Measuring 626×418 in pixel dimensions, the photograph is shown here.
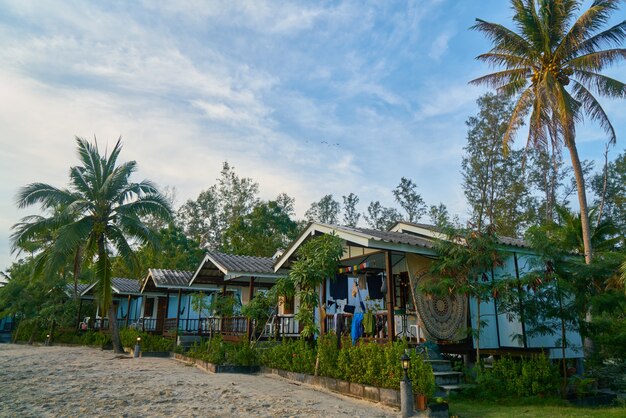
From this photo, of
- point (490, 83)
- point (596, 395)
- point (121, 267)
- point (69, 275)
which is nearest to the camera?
point (596, 395)

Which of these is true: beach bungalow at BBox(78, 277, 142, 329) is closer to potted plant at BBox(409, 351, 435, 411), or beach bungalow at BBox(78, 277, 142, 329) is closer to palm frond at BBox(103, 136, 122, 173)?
palm frond at BBox(103, 136, 122, 173)

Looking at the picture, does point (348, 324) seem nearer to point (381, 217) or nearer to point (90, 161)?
point (90, 161)

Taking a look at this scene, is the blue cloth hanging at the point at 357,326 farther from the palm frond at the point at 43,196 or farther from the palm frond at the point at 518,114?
the palm frond at the point at 43,196

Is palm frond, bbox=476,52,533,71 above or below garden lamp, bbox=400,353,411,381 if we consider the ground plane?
above

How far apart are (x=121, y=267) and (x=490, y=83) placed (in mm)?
31010

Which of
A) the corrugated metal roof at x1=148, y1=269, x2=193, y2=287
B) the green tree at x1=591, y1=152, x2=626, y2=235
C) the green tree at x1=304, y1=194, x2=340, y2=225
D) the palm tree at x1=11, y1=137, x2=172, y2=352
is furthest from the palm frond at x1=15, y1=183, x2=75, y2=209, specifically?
the green tree at x1=591, y1=152, x2=626, y2=235

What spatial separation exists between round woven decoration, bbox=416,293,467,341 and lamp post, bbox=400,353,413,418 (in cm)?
327

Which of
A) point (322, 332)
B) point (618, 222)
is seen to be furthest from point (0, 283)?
point (618, 222)

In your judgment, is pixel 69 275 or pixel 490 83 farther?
pixel 69 275

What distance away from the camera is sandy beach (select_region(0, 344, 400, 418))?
7.12 metres

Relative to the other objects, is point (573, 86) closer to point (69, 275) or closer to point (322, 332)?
point (322, 332)

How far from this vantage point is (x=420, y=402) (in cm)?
731

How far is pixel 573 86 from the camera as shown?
629 inches

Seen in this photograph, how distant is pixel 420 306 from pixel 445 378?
1789 millimetres
